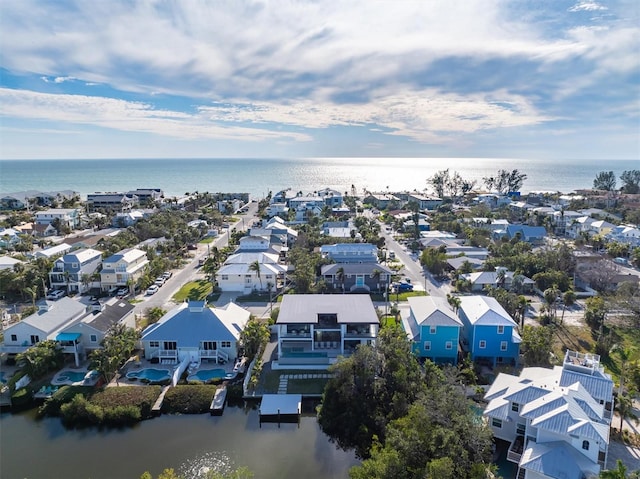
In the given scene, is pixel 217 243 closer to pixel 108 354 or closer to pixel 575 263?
pixel 108 354

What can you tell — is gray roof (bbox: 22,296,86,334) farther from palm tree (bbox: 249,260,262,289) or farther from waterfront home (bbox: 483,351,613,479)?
waterfront home (bbox: 483,351,613,479)

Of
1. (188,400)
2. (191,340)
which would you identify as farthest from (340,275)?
(188,400)

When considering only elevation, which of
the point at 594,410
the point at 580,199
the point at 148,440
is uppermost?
the point at 580,199

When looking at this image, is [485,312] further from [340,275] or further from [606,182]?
[606,182]

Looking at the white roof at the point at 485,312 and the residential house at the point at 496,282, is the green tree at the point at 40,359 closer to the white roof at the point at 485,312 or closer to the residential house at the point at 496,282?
the white roof at the point at 485,312

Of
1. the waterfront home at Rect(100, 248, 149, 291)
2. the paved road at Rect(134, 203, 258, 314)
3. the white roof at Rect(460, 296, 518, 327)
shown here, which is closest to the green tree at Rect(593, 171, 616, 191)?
the paved road at Rect(134, 203, 258, 314)

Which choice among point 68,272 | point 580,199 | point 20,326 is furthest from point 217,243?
point 580,199
